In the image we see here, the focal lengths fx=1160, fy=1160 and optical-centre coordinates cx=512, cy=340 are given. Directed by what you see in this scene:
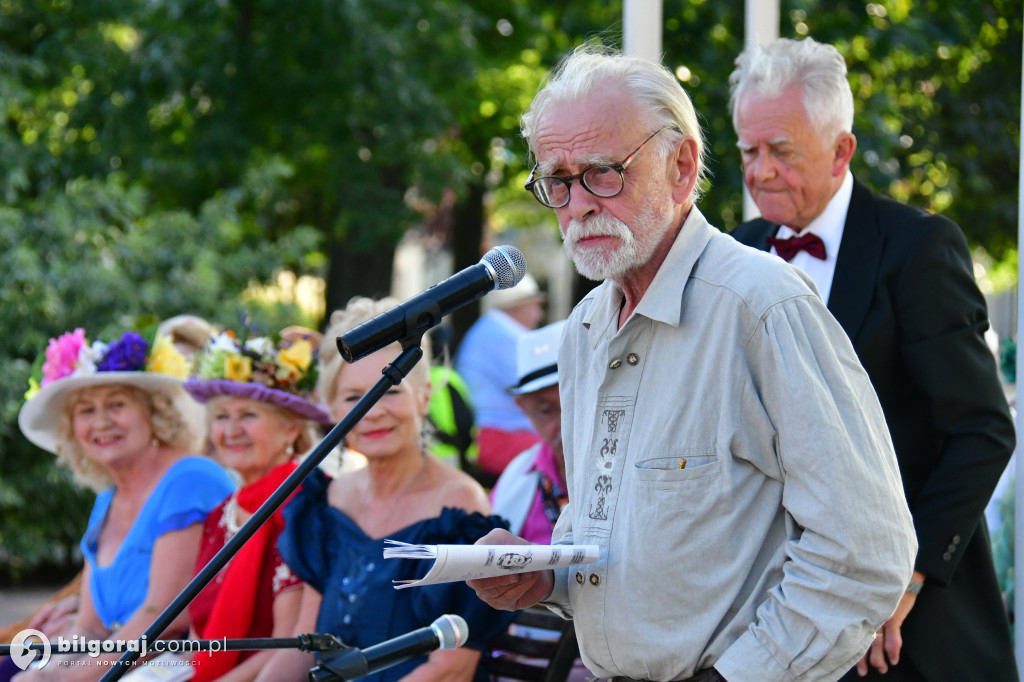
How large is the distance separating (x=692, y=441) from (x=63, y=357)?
3.44 meters

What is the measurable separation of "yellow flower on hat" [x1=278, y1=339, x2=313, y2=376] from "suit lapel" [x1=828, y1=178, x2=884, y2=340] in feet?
7.77

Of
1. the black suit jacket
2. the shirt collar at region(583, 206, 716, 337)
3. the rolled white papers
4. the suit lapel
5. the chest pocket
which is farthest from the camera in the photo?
the suit lapel

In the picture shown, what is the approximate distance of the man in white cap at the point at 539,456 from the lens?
4.05 meters

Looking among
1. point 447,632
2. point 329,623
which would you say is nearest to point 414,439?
point 329,623

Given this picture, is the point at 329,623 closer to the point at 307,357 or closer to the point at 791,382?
the point at 307,357

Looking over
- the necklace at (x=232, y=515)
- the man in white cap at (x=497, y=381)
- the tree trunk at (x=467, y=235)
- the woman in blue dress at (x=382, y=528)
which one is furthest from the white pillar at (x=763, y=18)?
the tree trunk at (x=467, y=235)

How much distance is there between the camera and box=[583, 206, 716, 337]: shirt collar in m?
2.04

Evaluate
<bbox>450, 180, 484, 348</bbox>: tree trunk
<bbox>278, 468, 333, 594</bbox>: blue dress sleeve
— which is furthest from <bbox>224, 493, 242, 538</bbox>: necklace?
<bbox>450, 180, 484, 348</bbox>: tree trunk

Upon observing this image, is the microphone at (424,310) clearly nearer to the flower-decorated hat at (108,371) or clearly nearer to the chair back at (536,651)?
the chair back at (536,651)

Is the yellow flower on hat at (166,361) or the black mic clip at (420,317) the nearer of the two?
the black mic clip at (420,317)

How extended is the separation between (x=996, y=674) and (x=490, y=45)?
403 inches

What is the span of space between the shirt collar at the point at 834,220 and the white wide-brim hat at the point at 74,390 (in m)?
2.73

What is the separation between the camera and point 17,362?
841 centimetres

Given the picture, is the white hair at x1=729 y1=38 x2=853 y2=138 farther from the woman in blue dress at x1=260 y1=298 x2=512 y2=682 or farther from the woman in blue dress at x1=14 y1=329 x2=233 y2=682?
the woman in blue dress at x1=14 y1=329 x2=233 y2=682
